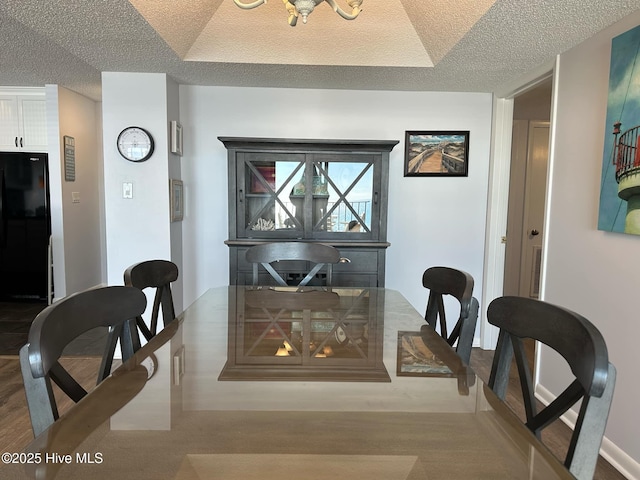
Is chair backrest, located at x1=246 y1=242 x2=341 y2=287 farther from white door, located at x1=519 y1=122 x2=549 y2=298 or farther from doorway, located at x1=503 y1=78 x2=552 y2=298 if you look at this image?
white door, located at x1=519 y1=122 x2=549 y2=298

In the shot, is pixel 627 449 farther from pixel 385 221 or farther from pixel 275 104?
pixel 275 104

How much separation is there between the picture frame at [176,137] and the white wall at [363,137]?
0.14 metres

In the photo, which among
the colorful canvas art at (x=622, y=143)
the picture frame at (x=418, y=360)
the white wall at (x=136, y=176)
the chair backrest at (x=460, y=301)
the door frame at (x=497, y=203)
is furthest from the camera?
the door frame at (x=497, y=203)

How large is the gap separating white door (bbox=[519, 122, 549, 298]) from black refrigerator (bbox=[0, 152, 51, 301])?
496cm

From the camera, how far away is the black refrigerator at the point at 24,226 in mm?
4070

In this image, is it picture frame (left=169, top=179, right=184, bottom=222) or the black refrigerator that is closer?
picture frame (left=169, top=179, right=184, bottom=222)

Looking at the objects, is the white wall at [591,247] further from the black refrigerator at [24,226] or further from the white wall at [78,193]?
the black refrigerator at [24,226]

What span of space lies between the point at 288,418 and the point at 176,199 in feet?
8.38

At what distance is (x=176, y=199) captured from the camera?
3043 millimetres

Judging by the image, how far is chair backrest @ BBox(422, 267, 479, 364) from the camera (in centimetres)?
132

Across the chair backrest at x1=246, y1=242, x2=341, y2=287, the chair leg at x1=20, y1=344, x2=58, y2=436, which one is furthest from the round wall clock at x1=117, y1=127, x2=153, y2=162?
the chair leg at x1=20, y1=344, x2=58, y2=436

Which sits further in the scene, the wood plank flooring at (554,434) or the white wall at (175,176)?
the white wall at (175,176)

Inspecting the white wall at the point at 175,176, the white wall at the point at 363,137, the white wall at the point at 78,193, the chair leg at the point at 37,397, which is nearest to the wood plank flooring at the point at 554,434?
the white wall at the point at 363,137

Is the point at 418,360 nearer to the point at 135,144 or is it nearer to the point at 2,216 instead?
the point at 135,144
